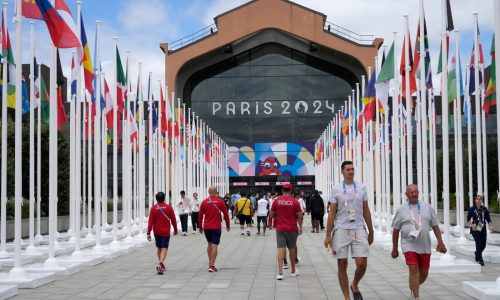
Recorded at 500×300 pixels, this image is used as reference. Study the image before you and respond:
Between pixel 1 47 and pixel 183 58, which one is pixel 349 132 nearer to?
pixel 1 47

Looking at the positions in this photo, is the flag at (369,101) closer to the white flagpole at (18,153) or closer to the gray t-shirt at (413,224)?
the white flagpole at (18,153)

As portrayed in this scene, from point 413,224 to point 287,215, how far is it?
4377 mm

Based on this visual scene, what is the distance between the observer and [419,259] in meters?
10.4

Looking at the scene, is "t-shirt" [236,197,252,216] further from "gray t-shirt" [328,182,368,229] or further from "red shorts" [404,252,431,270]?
"gray t-shirt" [328,182,368,229]

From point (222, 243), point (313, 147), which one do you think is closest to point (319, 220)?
point (222, 243)

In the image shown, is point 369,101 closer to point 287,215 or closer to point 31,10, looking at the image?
point 287,215

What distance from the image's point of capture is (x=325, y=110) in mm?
72750

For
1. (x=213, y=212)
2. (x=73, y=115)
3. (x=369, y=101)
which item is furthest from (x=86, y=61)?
(x=369, y=101)

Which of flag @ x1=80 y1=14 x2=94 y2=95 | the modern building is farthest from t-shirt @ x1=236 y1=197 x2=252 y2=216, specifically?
the modern building

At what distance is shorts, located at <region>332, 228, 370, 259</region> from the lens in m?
10.0

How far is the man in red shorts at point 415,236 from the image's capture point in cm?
1026

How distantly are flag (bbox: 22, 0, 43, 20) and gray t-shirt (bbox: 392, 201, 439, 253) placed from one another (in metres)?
8.43

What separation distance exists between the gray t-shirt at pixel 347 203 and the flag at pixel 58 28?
23.4ft

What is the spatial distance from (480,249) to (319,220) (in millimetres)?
16710
